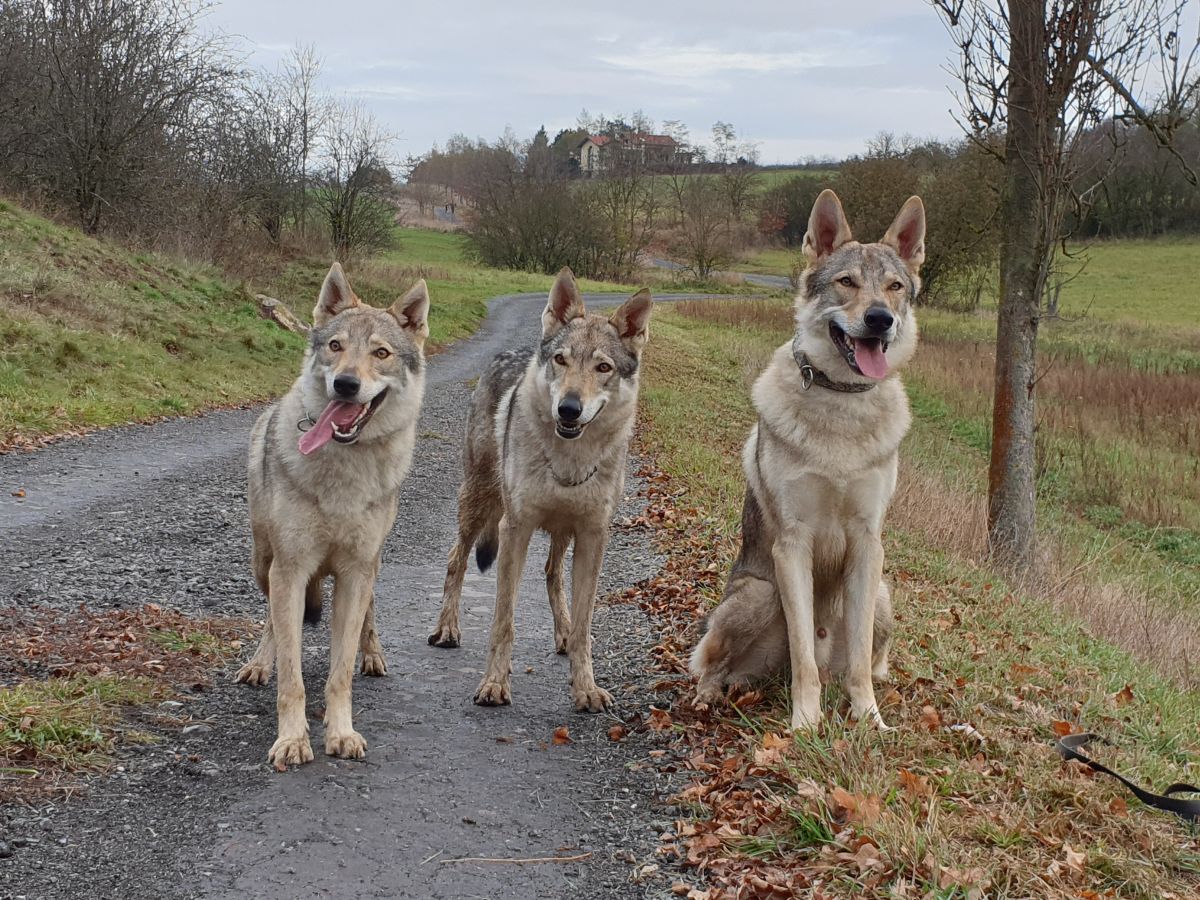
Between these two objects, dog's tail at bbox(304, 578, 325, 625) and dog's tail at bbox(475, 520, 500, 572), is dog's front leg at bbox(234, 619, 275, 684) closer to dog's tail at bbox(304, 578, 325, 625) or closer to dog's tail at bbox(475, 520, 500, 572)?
dog's tail at bbox(304, 578, 325, 625)

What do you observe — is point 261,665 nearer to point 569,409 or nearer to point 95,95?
point 569,409

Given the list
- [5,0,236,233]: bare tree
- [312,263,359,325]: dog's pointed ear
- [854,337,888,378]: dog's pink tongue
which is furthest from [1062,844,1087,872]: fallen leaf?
[5,0,236,233]: bare tree

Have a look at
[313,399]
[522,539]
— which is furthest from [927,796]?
[313,399]

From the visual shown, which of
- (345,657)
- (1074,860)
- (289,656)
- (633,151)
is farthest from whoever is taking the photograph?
(633,151)

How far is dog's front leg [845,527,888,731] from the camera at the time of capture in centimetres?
476

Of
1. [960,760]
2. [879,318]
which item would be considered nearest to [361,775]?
[960,760]

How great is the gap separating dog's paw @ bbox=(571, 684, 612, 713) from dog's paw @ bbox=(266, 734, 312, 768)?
157 cm

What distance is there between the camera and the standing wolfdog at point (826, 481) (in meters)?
4.76

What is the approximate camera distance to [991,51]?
906 cm

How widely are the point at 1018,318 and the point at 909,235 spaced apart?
4714 millimetres

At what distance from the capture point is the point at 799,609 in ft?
15.6

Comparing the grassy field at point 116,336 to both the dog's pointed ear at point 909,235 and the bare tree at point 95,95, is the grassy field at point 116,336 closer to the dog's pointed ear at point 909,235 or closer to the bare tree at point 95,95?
the bare tree at point 95,95

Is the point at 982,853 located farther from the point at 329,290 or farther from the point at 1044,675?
the point at 329,290

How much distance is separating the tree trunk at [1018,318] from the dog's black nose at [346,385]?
6.98 meters
